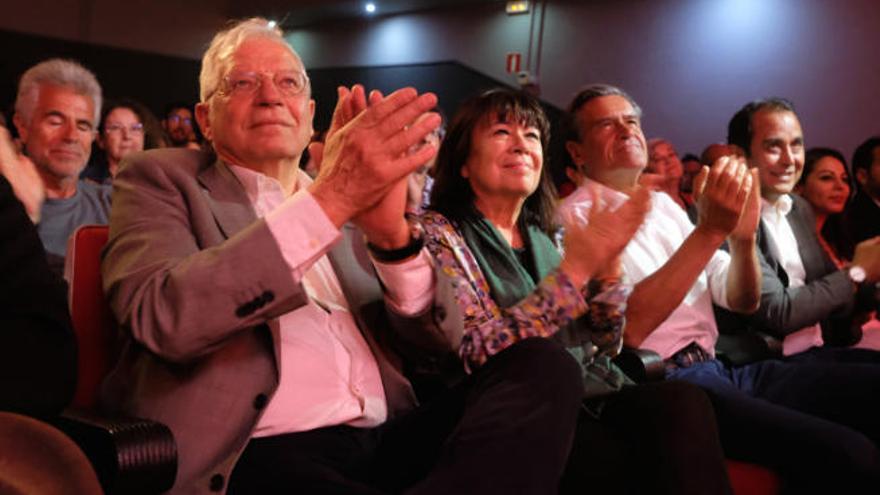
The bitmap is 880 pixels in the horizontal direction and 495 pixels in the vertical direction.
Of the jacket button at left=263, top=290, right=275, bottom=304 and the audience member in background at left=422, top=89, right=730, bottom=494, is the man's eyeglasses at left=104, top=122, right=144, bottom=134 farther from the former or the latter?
the jacket button at left=263, top=290, right=275, bottom=304

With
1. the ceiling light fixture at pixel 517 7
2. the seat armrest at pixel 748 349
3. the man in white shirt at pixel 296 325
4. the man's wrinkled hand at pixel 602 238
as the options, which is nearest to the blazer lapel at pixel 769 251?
the seat armrest at pixel 748 349

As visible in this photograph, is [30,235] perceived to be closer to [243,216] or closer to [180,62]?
[243,216]

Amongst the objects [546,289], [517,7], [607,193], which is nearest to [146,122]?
[607,193]

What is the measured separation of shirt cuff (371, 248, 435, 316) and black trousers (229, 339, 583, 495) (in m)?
0.16

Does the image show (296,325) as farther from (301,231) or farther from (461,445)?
(461,445)

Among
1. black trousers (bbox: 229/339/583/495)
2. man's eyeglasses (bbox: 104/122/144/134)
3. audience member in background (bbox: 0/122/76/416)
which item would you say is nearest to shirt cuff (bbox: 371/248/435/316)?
black trousers (bbox: 229/339/583/495)

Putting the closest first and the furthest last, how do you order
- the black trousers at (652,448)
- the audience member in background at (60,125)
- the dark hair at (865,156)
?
1. the black trousers at (652,448)
2. the audience member in background at (60,125)
3. the dark hair at (865,156)

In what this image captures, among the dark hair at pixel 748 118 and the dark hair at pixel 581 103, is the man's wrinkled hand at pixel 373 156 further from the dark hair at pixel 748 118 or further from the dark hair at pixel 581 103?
the dark hair at pixel 748 118

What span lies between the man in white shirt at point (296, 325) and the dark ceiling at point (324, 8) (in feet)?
27.4

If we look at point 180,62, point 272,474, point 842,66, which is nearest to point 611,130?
point 272,474

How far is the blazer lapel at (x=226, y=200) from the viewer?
141 centimetres

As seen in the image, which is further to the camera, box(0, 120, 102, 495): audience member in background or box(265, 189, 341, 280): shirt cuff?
box(265, 189, 341, 280): shirt cuff

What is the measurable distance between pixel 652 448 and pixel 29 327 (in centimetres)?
97

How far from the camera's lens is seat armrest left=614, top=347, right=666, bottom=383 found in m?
1.90
